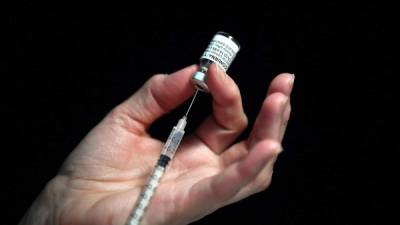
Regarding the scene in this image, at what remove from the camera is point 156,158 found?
1357 mm

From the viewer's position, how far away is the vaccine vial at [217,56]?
3.93 feet

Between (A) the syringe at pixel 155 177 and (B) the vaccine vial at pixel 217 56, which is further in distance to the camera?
(B) the vaccine vial at pixel 217 56

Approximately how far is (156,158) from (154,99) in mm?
231

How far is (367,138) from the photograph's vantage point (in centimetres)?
142

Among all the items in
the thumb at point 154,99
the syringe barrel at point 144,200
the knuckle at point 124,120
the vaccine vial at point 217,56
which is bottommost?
the syringe barrel at point 144,200

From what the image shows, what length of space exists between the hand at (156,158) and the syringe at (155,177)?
0.02 meters

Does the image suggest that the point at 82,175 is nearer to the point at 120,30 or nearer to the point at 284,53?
the point at 120,30

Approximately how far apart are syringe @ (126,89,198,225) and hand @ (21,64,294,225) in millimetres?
25

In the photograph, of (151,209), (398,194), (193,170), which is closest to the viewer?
(151,209)

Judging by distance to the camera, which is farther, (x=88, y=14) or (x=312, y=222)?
(x=88, y=14)

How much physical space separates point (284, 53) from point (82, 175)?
0.94 metres

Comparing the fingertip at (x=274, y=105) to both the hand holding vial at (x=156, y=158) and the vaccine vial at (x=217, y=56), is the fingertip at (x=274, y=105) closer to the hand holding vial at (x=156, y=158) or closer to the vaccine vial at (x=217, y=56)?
the hand holding vial at (x=156, y=158)

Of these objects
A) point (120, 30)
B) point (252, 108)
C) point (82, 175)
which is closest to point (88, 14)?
point (120, 30)

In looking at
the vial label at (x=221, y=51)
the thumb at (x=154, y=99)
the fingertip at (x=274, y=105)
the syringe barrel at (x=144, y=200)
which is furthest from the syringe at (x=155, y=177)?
the fingertip at (x=274, y=105)
